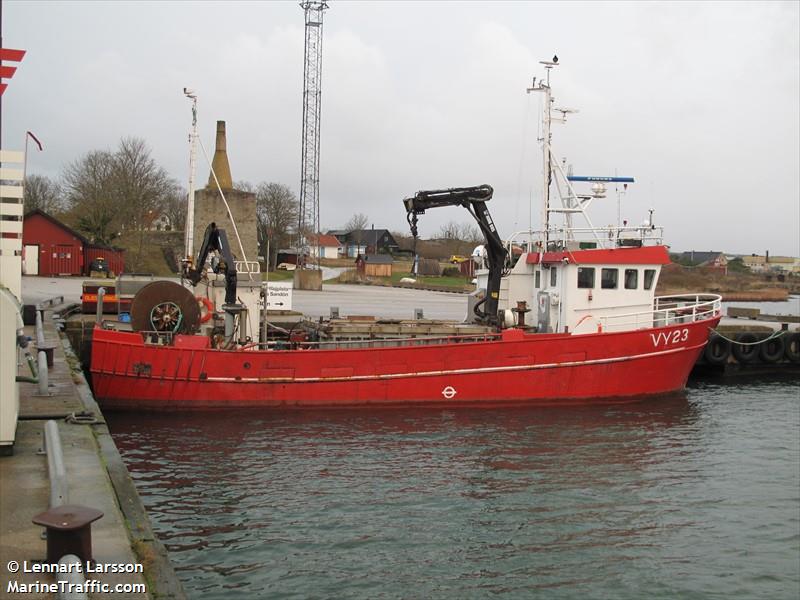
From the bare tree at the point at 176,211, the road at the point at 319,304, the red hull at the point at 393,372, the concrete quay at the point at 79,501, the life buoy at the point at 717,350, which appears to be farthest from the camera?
the bare tree at the point at 176,211

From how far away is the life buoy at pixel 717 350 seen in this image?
77.7 ft

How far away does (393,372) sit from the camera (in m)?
16.4

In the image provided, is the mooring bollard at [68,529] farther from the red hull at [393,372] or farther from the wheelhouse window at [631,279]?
the wheelhouse window at [631,279]

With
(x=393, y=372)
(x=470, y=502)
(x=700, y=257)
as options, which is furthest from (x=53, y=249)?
(x=700, y=257)

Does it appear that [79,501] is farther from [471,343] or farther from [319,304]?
[319,304]

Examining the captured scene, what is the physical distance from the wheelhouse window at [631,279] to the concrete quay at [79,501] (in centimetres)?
1262

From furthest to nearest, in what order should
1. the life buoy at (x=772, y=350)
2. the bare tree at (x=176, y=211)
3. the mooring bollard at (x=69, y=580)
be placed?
1. the bare tree at (x=176, y=211)
2. the life buoy at (x=772, y=350)
3. the mooring bollard at (x=69, y=580)

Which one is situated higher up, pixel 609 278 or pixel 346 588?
pixel 609 278

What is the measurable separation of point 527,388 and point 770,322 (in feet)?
74.2

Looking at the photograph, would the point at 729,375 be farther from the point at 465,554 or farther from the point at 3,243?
the point at 3,243

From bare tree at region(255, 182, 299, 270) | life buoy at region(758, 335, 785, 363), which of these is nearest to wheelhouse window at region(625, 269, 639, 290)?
life buoy at region(758, 335, 785, 363)

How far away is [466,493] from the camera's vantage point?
1126cm

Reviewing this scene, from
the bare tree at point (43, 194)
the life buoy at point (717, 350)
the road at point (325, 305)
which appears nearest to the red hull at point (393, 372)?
the life buoy at point (717, 350)

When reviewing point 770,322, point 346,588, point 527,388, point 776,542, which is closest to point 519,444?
point 527,388
